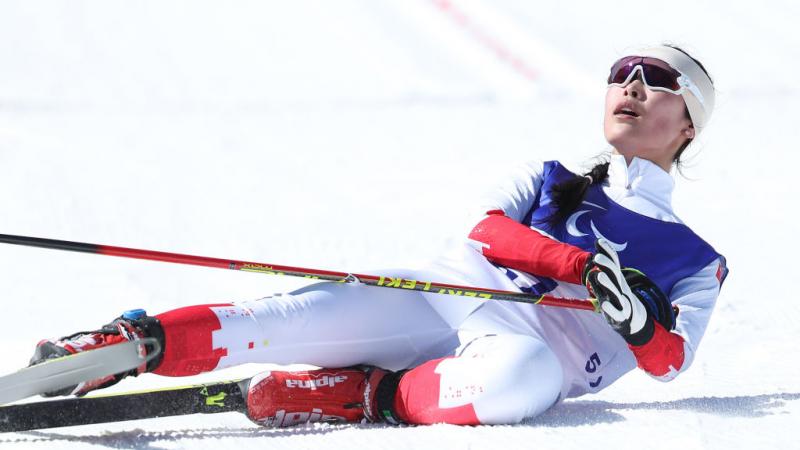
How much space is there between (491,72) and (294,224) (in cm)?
451

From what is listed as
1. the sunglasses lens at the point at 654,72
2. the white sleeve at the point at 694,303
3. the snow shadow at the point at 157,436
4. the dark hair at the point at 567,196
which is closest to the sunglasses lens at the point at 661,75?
the sunglasses lens at the point at 654,72

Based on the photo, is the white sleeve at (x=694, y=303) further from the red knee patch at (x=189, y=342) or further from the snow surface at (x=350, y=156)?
the red knee patch at (x=189, y=342)

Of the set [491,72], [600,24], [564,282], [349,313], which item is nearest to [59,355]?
[349,313]

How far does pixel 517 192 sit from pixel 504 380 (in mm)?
730

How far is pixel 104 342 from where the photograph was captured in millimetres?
2227

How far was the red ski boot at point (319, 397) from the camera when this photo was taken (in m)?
2.48

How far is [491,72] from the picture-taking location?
9.38m

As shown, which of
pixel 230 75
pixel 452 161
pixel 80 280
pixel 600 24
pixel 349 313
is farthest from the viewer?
pixel 600 24

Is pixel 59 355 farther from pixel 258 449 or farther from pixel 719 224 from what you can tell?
pixel 719 224

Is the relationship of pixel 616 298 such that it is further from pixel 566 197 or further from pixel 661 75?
pixel 661 75

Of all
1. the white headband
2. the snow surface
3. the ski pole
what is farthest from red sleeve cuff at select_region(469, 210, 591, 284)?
the white headband

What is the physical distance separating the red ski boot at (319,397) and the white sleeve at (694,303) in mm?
Answer: 682

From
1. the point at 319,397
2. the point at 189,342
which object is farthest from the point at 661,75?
the point at 189,342

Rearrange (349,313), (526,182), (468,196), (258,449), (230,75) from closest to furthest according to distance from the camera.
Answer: (258,449)
(349,313)
(526,182)
(468,196)
(230,75)
